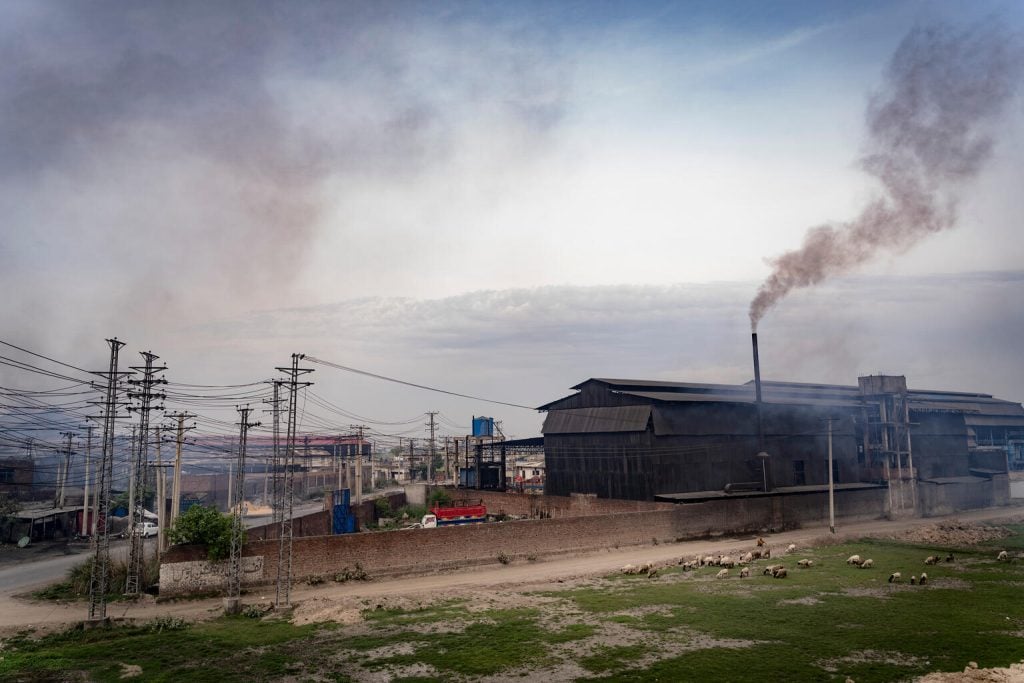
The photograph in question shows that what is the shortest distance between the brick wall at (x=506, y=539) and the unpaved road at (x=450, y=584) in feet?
2.56

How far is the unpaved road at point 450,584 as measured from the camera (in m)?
33.3

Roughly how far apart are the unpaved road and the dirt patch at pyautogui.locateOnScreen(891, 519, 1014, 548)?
2381mm

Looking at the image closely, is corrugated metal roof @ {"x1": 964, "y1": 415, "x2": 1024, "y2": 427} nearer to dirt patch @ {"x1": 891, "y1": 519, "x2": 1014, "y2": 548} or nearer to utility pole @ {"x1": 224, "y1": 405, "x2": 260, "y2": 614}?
dirt patch @ {"x1": 891, "y1": 519, "x2": 1014, "y2": 548}

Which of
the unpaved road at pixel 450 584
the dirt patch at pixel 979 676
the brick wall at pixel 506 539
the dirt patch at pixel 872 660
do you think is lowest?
the unpaved road at pixel 450 584

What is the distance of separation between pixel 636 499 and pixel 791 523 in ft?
48.0

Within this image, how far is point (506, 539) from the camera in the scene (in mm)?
46031

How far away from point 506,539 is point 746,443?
33.3 meters

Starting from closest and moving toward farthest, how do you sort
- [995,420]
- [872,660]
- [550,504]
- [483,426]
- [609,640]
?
[872,660] → [609,640] → [550,504] → [483,426] → [995,420]

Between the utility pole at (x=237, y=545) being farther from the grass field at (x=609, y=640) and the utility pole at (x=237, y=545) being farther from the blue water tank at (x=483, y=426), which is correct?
the blue water tank at (x=483, y=426)

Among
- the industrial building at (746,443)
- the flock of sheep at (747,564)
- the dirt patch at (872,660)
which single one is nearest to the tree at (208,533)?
the flock of sheep at (747,564)

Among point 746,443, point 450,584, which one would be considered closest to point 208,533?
point 450,584

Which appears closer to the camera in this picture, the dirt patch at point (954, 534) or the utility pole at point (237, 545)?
the utility pole at point (237, 545)

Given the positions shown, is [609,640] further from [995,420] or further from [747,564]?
[995,420]

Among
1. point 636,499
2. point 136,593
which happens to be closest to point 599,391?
point 636,499
